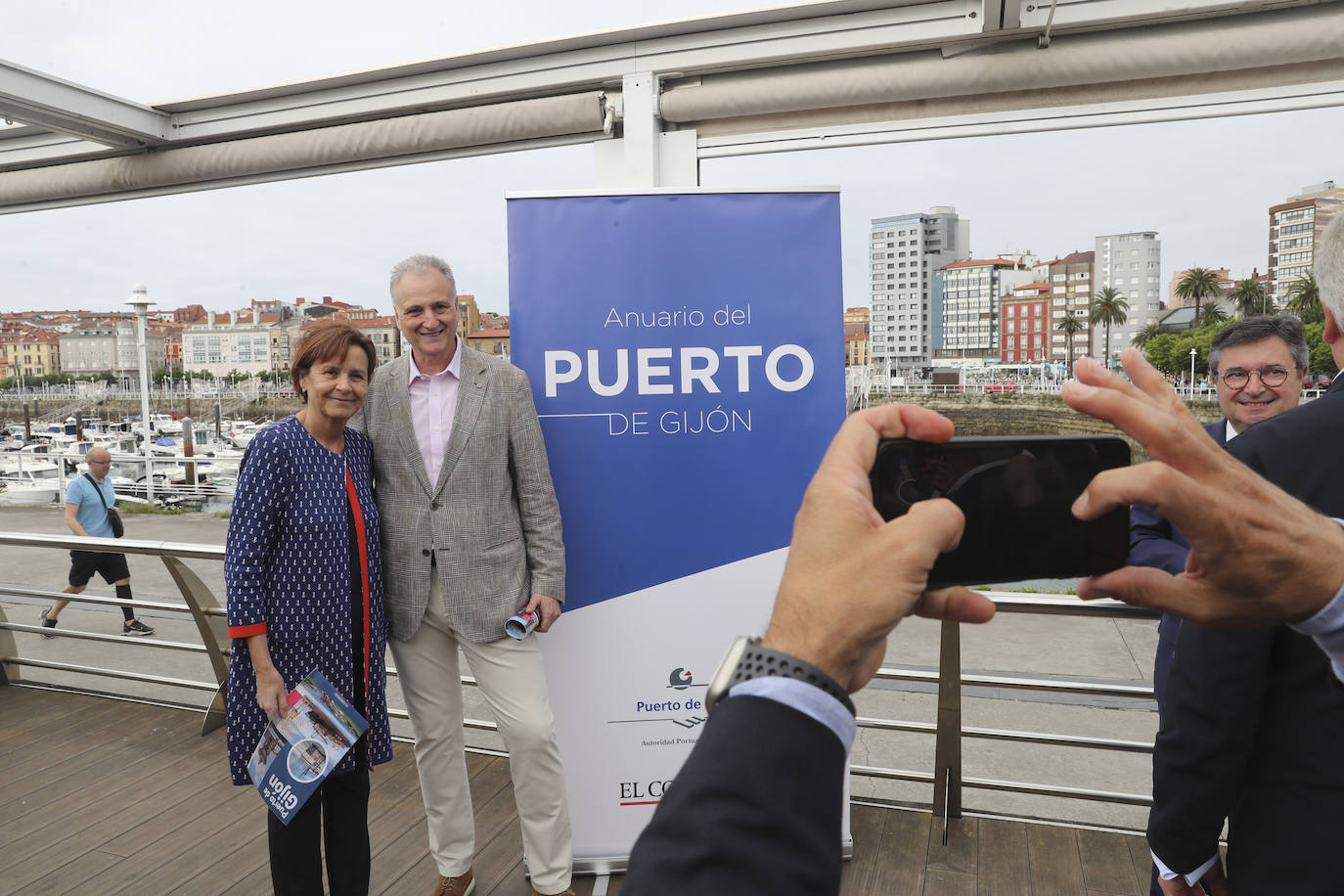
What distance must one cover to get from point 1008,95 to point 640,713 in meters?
2.33

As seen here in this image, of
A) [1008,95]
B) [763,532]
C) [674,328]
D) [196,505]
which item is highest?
[1008,95]

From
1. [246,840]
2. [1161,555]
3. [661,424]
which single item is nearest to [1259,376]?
[1161,555]

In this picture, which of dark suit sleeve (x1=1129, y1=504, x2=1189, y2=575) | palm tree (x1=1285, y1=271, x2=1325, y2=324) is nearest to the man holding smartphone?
palm tree (x1=1285, y1=271, x2=1325, y2=324)

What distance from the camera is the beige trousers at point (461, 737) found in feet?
7.18

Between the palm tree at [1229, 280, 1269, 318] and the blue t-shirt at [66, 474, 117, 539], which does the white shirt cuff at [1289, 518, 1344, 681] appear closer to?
the palm tree at [1229, 280, 1269, 318]

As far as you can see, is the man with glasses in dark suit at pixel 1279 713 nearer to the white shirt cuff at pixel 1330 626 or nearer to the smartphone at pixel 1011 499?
the white shirt cuff at pixel 1330 626

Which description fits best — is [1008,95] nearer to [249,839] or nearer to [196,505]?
[249,839]

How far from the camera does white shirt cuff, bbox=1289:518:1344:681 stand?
1.94 feet

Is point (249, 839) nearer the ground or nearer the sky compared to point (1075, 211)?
nearer the ground

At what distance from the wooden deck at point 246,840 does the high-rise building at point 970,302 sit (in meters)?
1.59

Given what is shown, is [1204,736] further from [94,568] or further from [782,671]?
[94,568]

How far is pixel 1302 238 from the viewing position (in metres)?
1.92

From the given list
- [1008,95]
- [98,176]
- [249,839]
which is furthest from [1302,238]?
[98,176]

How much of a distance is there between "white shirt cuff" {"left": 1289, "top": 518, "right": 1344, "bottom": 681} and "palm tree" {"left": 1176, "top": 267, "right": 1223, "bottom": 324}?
8.43 feet
